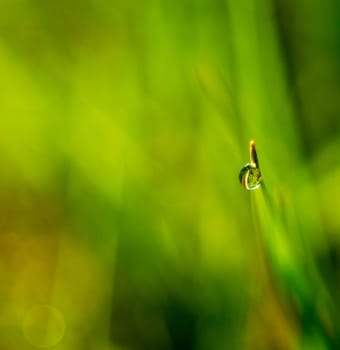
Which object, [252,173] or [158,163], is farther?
[158,163]

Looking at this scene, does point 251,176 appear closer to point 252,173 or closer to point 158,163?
point 252,173

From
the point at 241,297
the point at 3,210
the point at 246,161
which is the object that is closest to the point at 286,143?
the point at 246,161

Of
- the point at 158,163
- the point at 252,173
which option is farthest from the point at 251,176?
the point at 158,163

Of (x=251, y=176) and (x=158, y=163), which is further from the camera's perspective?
(x=158, y=163)

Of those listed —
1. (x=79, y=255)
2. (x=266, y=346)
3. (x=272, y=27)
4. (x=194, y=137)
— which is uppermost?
(x=272, y=27)

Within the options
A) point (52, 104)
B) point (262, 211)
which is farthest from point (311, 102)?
point (52, 104)

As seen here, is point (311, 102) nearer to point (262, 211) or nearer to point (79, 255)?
point (262, 211)

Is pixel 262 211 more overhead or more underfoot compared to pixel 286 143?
more underfoot

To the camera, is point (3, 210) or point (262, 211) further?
point (3, 210)
